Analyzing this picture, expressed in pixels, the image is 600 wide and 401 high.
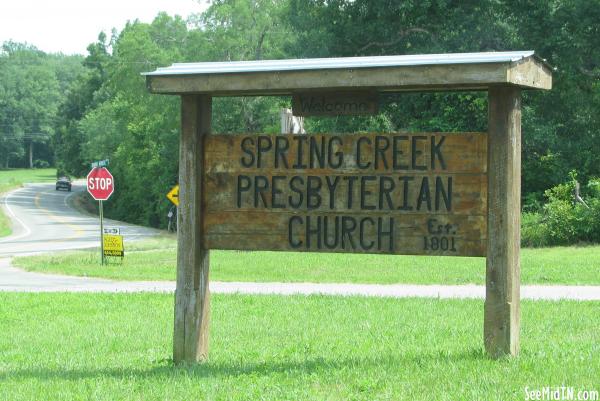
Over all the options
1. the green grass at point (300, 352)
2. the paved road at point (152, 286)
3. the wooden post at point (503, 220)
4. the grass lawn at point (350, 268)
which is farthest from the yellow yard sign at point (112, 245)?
the wooden post at point (503, 220)

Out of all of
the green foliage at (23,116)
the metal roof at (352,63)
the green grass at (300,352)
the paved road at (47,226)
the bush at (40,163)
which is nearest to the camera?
the green grass at (300,352)

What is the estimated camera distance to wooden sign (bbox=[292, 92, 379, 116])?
7.92m

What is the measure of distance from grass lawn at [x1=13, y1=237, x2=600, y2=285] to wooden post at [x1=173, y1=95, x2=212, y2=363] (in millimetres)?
10953

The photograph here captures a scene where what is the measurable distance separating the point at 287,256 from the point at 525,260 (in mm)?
6341

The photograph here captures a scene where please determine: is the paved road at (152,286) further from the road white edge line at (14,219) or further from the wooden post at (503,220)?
the wooden post at (503,220)

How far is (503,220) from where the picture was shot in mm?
7297

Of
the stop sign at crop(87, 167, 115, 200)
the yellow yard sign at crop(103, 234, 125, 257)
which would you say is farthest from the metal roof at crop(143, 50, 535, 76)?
the stop sign at crop(87, 167, 115, 200)

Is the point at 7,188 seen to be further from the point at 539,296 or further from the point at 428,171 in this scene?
the point at 428,171

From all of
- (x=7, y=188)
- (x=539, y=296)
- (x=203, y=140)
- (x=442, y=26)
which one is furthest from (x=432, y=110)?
(x=7, y=188)

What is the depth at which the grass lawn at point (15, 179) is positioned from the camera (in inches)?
2285

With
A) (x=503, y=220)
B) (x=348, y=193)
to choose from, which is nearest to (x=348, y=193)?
(x=348, y=193)

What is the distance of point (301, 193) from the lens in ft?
25.8

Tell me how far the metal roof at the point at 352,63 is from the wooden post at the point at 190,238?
0.33 metres

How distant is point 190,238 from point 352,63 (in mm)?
1950
